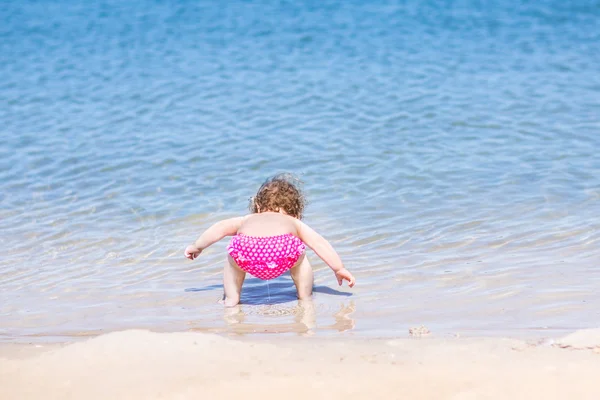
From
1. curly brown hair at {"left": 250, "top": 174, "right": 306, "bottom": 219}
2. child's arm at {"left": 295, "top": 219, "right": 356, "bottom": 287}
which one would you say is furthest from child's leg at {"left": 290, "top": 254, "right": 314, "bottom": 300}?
curly brown hair at {"left": 250, "top": 174, "right": 306, "bottom": 219}

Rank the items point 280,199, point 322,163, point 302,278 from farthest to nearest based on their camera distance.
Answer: point 322,163 → point 280,199 → point 302,278

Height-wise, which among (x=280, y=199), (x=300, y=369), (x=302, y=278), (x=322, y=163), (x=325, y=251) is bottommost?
(x=322, y=163)

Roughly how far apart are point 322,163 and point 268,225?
331 cm

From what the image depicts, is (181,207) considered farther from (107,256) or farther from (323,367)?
(323,367)

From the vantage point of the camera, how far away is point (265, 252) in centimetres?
482

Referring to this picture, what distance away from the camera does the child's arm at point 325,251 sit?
15.8ft

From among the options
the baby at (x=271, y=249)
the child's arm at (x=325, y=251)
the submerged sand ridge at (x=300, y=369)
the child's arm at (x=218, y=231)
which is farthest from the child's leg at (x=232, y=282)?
the submerged sand ridge at (x=300, y=369)

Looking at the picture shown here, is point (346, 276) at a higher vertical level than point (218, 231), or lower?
lower

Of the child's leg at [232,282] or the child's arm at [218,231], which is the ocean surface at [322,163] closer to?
the child's leg at [232,282]

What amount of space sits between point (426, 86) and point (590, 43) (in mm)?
3592

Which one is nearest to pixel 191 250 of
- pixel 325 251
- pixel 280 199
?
pixel 280 199

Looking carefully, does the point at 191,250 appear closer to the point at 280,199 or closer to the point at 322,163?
the point at 280,199

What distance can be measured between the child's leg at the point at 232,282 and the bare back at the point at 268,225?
8.4 inches

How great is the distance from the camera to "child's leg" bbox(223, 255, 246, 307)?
16.0 ft
